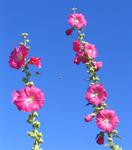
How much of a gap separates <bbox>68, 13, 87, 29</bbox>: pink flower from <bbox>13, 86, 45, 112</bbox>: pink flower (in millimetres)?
3356

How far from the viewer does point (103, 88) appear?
790cm

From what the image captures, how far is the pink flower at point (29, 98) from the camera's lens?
19.8ft

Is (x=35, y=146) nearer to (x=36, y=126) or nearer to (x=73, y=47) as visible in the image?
(x=36, y=126)

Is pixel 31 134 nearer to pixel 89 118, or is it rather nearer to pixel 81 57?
pixel 89 118

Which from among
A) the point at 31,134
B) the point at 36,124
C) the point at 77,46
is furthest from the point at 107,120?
the point at 31,134

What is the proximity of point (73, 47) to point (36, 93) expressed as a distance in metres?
2.84

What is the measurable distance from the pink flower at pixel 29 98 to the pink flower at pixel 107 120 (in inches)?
66.1

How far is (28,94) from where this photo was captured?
20.4 feet

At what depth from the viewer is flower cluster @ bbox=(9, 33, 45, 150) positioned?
5.85m

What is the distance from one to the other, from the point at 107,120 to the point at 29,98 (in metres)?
1.81

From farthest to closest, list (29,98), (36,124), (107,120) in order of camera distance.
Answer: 1. (107,120)
2. (29,98)
3. (36,124)

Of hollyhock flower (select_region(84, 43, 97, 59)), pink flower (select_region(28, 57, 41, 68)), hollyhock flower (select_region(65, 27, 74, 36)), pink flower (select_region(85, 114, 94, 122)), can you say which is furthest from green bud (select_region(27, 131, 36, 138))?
hollyhock flower (select_region(65, 27, 74, 36))

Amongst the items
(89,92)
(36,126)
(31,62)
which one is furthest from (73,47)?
(36,126)

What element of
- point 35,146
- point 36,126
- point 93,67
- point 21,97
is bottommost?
point 35,146
